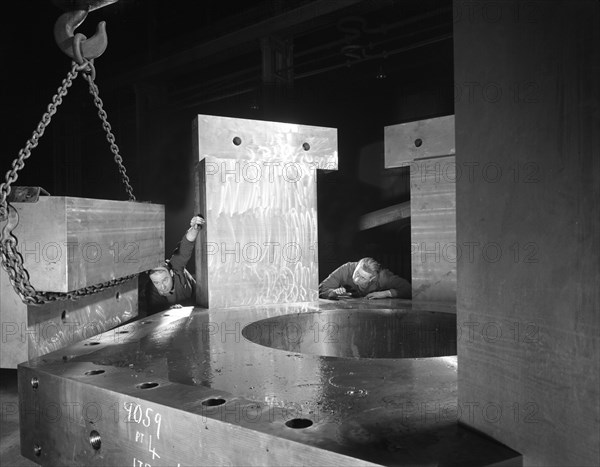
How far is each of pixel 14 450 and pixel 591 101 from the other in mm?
3139

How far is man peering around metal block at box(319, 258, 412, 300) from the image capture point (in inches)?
160

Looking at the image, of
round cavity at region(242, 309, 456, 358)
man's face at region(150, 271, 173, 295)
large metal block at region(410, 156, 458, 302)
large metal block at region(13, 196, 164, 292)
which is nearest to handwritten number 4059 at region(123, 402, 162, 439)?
large metal block at region(13, 196, 164, 292)

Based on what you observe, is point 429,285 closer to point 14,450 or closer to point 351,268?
point 351,268

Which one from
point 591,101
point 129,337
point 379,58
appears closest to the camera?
point 591,101

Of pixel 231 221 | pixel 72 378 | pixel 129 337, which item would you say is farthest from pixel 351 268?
pixel 72 378

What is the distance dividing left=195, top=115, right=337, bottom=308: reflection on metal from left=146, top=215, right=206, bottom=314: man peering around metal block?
139 cm

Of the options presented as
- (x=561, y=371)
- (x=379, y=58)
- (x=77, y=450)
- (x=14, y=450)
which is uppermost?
(x=379, y=58)

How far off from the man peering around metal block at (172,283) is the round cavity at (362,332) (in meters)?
1.78

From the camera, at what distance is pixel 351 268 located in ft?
15.4

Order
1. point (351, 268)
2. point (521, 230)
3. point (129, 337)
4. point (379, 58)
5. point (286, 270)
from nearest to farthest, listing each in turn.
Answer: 1. point (521, 230)
2. point (129, 337)
3. point (286, 270)
4. point (351, 268)
5. point (379, 58)

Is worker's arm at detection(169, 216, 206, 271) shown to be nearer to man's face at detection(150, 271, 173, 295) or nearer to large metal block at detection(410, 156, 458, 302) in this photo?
man's face at detection(150, 271, 173, 295)

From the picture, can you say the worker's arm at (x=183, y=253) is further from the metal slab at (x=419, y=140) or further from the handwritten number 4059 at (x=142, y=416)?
the handwritten number 4059 at (x=142, y=416)

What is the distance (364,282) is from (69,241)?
3.04 metres

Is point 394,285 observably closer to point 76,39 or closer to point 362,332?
point 362,332
